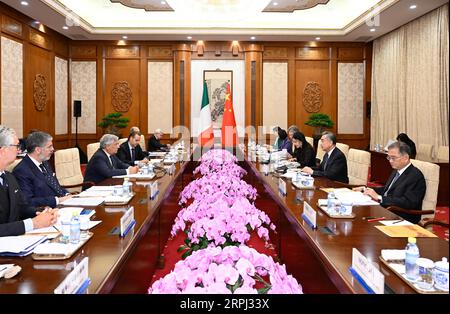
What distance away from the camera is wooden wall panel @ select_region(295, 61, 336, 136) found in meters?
11.0

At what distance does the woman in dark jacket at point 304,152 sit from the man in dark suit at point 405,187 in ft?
8.55

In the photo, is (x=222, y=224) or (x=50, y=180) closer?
(x=222, y=224)

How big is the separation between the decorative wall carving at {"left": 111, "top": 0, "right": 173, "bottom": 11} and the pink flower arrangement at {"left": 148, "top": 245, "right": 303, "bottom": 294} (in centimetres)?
837

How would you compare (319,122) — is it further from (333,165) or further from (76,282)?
(76,282)

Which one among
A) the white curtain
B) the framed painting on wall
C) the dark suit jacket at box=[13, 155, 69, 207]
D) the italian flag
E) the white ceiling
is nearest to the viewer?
the dark suit jacket at box=[13, 155, 69, 207]

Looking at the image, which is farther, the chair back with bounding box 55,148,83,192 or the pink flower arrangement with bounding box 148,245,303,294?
the chair back with bounding box 55,148,83,192

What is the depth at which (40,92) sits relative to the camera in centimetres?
914

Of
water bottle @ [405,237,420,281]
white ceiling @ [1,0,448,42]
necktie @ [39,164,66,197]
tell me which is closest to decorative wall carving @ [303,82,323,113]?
white ceiling @ [1,0,448,42]

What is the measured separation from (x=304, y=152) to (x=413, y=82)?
13.1ft

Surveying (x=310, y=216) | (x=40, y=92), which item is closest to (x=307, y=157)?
(x=310, y=216)

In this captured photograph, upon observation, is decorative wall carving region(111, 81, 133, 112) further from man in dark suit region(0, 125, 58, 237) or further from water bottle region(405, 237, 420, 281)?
water bottle region(405, 237, 420, 281)

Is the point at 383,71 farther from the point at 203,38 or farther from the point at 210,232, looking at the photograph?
the point at 210,232

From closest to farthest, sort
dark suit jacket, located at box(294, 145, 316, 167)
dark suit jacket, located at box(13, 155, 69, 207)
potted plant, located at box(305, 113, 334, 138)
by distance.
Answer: dark suit jacket, located at box(13, 155, 69, 207)
dark suit jacket, located at box(294, 145, 316, 167)
potted plant, located at box(305, 113, 334, 138)
